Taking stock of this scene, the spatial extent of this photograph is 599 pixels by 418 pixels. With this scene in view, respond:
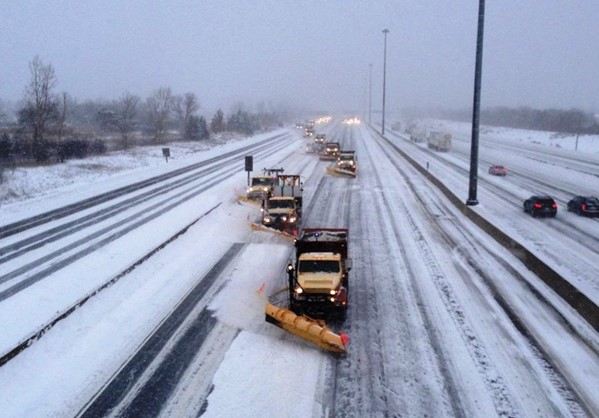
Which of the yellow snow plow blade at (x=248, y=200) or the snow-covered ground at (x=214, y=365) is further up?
the yellow snow plow blade at (x=248, y=200)

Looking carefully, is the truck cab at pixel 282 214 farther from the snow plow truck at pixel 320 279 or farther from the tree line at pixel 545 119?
the tree line at pixel 545 119

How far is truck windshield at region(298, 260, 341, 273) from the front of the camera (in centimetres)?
1550

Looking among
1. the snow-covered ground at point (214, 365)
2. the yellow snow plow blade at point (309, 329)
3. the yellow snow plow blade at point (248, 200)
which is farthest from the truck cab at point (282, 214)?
the yellow snow plow blade at point (309, 329)

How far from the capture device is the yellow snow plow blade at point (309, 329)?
42.1 ft

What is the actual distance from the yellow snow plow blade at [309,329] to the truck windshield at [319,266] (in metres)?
1.79

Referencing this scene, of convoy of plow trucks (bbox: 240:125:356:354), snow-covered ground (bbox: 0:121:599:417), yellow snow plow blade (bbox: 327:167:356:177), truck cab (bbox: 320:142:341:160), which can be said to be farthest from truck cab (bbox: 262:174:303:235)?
truck cab (bbox: 320:142:341:160)

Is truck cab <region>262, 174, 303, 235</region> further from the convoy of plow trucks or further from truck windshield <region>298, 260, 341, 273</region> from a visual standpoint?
truck windshield <region>298, 260, 341, 273</region>

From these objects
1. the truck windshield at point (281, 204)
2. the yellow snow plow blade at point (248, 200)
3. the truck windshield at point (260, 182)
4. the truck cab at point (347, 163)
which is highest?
the truck cab at point (347, 163)

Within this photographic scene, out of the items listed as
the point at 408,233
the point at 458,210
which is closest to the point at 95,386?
the point at 408,233

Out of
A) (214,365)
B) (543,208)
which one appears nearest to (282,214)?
(214,365)

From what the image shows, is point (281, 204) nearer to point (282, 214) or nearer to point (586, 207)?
point (282, 214)

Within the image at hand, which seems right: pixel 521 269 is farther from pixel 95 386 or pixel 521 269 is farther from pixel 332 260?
pixel 95 386

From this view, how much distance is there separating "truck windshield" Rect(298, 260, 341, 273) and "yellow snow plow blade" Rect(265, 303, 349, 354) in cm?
179

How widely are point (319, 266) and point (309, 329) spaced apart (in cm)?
271
